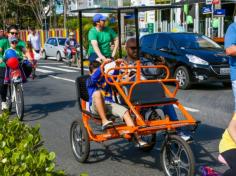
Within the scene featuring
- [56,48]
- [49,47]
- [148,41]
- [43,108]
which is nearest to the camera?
[43,108]

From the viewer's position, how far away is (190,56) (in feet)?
43.5

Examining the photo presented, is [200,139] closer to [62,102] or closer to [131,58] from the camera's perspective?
[131,58]

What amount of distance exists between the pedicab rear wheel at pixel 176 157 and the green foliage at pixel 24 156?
149 centimetres

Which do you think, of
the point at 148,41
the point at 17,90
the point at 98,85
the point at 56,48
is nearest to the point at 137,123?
the point at 98,85

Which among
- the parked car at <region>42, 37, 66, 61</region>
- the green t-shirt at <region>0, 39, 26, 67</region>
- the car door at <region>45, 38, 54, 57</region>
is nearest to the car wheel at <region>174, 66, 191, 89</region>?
the green t-shirt at <region>0, 39, 26, 67</region>

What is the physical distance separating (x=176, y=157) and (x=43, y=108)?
591cm

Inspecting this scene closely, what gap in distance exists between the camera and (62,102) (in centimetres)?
1132

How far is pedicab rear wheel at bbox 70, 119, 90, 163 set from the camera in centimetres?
596

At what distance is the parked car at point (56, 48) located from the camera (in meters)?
28.4

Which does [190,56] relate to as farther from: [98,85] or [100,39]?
[98,85]

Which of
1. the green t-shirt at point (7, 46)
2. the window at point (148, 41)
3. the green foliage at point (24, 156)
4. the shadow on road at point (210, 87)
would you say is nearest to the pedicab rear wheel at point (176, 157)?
the green foliage at point (24, 156)

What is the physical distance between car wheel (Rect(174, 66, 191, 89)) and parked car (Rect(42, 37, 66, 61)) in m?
15.3

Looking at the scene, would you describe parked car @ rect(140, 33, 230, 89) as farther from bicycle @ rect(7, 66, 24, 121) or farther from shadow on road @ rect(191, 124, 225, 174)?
bicycle @ rect(7, 66, 24, 121)

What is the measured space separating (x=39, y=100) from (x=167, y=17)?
80.3ft
